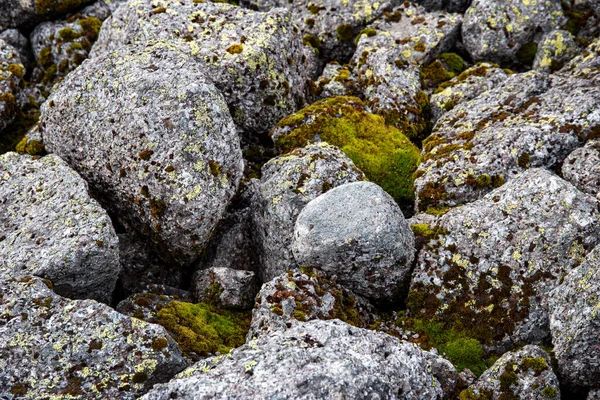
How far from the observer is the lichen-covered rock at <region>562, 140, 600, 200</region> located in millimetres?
15039

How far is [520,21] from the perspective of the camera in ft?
71.8

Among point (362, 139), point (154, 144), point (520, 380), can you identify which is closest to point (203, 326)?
point (154, 144)

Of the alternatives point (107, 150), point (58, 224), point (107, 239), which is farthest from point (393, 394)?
point (107, 150)

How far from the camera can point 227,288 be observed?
15039mm

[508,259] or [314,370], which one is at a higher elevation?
[508,259]

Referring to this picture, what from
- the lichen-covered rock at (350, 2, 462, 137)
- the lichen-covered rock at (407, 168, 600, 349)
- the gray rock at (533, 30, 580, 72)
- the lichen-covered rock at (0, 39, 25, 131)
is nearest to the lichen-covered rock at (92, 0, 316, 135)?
the lichen-covered rock at (350, 2, 462, 137)

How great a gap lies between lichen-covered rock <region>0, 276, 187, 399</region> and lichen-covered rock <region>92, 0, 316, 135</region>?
339 inches

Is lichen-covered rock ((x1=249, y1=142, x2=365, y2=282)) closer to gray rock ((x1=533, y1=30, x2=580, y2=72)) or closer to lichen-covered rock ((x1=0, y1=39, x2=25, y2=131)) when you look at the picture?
gray rock ((x1=533, y1=30, x2=580, y2=72))

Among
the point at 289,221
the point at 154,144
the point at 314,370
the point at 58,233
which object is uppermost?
the point at 154,144

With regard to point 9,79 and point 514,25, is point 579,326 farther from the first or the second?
point 9,79

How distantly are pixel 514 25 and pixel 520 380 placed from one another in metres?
15.0

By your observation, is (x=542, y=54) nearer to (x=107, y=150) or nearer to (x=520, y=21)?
(x=520, y=21)

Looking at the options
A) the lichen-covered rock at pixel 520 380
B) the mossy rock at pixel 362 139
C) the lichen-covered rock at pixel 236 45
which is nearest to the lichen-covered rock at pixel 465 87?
the mossy rock at pixel 362 139

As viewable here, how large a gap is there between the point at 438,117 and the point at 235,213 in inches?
323
